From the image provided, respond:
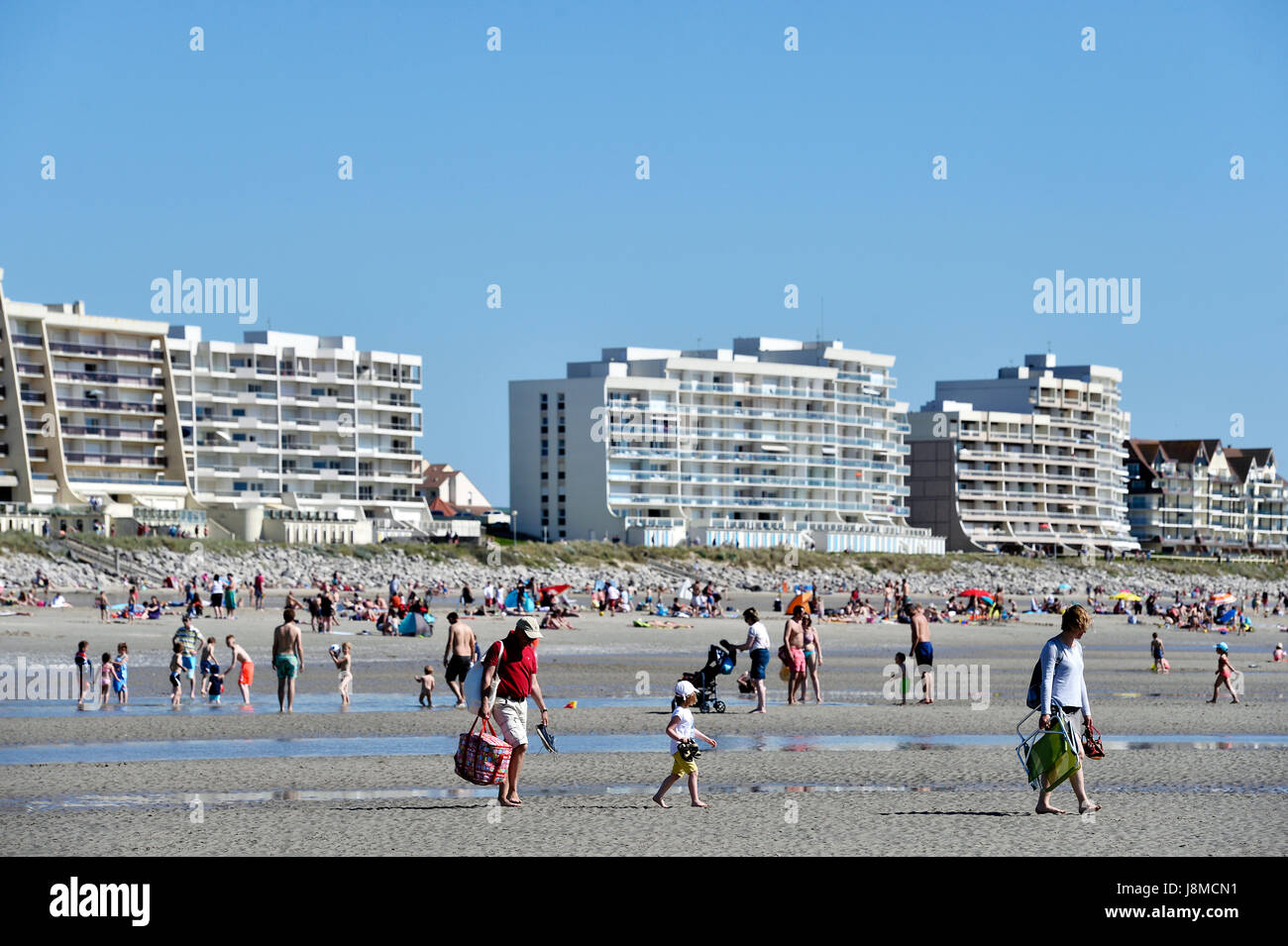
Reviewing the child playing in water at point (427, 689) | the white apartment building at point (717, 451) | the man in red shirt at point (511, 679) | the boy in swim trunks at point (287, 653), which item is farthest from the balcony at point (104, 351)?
the man in red shirt at point (511, 679)

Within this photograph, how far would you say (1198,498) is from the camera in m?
154

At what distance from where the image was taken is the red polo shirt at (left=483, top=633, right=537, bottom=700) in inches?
514

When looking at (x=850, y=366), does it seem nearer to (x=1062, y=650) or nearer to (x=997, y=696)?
(x=997, y=696)

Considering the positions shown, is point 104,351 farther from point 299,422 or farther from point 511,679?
point 511,679

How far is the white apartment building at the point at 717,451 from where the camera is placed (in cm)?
10331

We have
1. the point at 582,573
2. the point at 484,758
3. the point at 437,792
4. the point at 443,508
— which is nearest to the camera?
the point at 484,758

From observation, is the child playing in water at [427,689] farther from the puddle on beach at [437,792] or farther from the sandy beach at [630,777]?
the puddle on beach at [437,792]

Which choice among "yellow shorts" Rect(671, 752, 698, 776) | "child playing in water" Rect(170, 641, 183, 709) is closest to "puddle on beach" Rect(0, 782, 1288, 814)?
"yellow shorts" Rect(671, 752, 698, 776)

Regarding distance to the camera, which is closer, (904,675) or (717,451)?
(904,675)

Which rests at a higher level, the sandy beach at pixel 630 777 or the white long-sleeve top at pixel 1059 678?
the white long-sleeve top at pixel 1059 678

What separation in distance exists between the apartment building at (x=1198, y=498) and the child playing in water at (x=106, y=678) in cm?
13463

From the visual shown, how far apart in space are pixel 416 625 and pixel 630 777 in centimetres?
2556

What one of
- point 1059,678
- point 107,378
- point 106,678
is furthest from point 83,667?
point 107,378

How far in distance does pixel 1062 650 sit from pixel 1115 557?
116412mm
